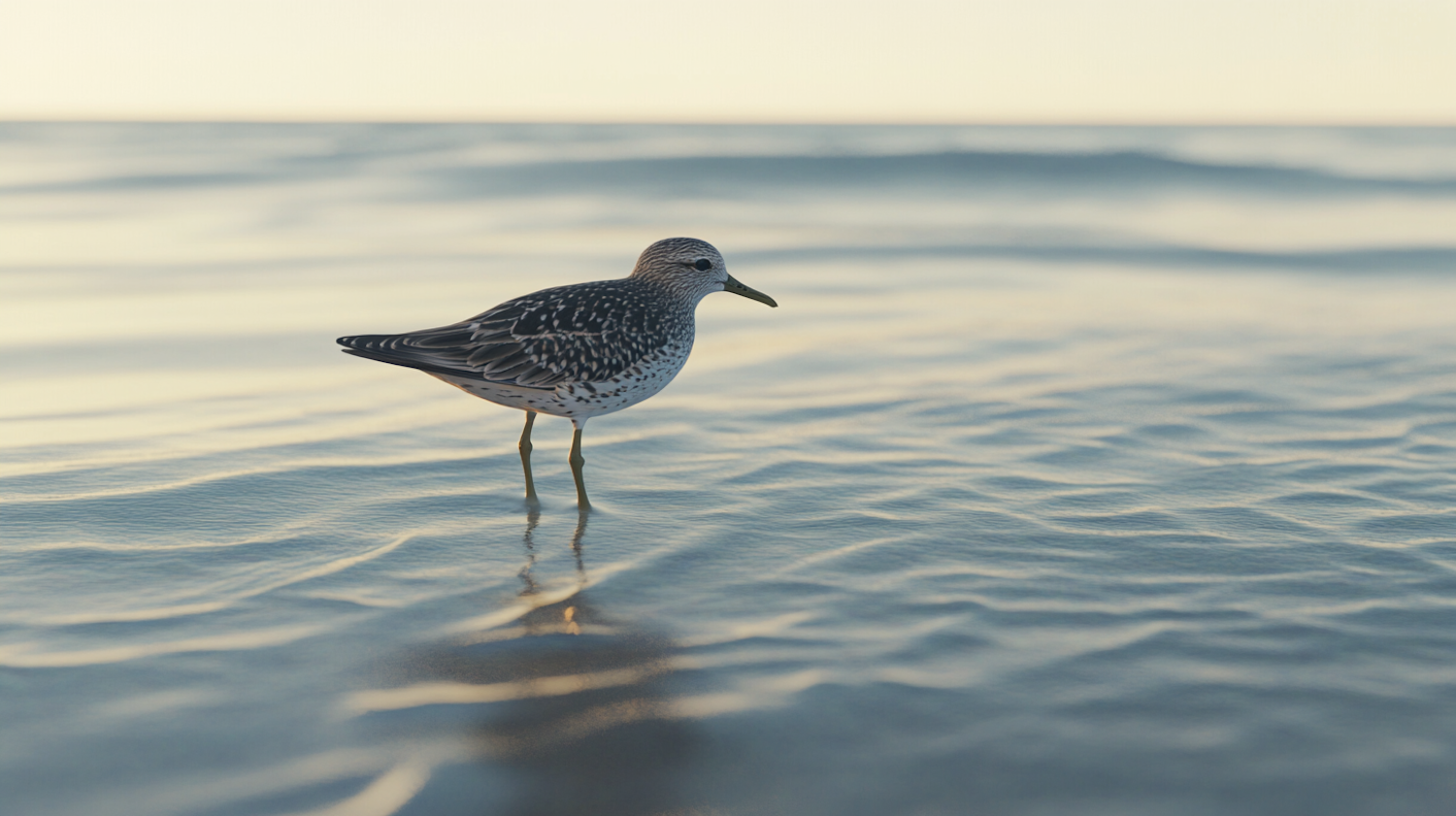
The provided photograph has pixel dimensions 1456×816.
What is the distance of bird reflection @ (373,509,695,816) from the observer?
10.1 ft

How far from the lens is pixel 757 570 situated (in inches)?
179

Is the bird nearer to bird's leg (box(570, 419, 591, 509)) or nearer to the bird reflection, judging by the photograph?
bird's leg (box(570, 419, 591, 509))

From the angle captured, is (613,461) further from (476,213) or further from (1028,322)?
(476,213)

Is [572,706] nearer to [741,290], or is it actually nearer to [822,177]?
[741,290]

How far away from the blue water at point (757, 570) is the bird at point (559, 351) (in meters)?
0.51

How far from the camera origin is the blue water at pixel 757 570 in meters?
3.15

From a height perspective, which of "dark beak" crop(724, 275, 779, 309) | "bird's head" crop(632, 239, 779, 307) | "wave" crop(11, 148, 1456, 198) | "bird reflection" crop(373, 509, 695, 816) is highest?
"wave" crop(11, 148, 1456, 198)

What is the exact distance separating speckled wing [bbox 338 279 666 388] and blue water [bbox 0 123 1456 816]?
670mm

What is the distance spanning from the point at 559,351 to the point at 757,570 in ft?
4.70

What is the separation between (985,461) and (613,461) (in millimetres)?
1963

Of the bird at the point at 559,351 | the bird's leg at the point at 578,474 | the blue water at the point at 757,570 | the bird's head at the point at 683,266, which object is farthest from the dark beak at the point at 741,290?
the bird's leg at the point at 578,474

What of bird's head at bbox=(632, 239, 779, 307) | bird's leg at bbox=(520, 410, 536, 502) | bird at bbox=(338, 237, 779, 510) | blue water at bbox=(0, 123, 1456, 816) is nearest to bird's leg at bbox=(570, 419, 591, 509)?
bird at bbox=(338, 237, 779, 510)

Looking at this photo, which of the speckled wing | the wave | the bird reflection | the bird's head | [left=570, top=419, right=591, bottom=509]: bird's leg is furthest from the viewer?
the wave

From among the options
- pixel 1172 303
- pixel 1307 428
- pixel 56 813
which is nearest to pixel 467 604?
pixel 56 813
